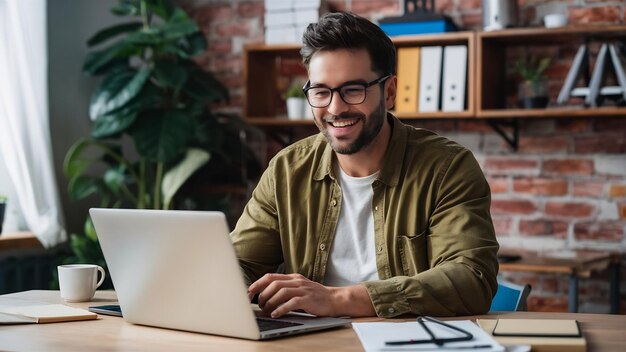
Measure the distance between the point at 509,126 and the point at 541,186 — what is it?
29 cm

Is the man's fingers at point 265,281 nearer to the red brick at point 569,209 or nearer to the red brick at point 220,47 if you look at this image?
the red brick at point 569,209

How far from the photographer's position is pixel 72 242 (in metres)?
3.58

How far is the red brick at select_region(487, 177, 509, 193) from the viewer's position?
375 cm

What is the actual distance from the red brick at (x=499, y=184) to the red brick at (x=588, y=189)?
28 centimetres

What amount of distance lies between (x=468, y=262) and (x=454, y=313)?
0.13 m

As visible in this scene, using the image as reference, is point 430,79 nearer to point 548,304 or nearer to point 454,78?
point 454,78

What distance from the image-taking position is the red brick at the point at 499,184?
12.3 ft

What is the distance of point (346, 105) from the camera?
6.56 ft

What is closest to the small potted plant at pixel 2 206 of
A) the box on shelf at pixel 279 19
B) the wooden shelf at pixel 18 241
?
the wooden shelf at pixel 18 241

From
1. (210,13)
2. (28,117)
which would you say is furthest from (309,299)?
(210,13)

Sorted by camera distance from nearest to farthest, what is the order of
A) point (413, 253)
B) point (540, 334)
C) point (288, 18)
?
1. point (540, 334)
2. point (413, 253)
3. point (288, 18)

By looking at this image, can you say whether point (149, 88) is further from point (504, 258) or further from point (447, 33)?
point (504, 258)

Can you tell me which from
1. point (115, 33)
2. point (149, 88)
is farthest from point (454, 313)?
point (115, 33)

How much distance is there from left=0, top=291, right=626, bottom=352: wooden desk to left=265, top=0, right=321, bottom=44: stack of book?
238 centimetres
